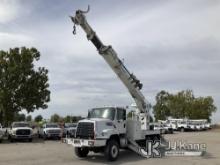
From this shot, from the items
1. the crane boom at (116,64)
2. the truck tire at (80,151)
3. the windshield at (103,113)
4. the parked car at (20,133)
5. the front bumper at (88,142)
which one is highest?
the crane boom at (116,64)

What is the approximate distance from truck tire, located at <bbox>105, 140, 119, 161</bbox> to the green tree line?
232 ft

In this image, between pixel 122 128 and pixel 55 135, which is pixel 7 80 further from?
pixel 122 128

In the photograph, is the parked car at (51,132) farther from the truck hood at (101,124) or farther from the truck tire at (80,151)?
the truck hood at (101,124)

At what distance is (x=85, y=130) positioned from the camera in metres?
21.4

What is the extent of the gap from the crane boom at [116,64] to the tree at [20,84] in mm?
22731

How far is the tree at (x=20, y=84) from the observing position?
45844mm

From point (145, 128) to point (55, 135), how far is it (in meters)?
16.7

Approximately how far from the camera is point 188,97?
321 feet

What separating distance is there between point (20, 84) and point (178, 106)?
5284 centimetres

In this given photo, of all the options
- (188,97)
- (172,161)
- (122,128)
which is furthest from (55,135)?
(188,97)

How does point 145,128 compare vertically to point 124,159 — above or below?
above

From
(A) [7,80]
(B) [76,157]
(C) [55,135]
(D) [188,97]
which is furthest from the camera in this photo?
(D) [188,97]

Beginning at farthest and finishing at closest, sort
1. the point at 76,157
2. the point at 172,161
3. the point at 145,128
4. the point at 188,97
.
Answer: the point at 188,97, the point at 145,128, the point at 76,157, the point at 172,161

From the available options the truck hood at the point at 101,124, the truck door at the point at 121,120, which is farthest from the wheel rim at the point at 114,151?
the truck door at the point at 121,120
